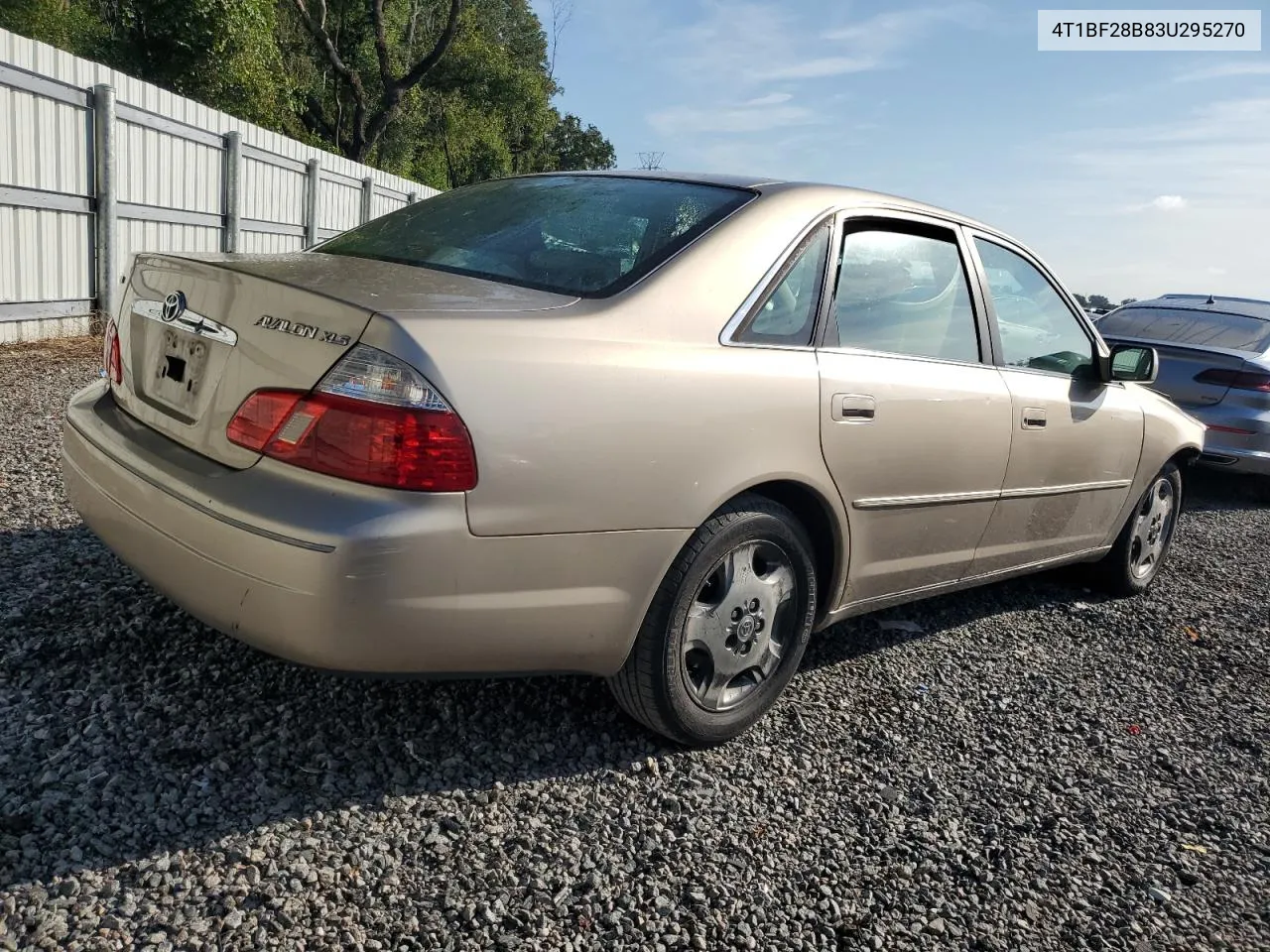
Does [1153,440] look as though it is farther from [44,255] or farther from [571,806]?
[44,255]

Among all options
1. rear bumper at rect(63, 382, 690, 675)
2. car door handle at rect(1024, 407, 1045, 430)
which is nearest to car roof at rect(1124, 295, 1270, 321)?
car door handle at rect(1024, 407, 1045, 430)

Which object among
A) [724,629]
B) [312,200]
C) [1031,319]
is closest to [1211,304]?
[1031,319]

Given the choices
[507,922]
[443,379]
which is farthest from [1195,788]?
[443,379]

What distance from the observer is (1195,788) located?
309 centimetres

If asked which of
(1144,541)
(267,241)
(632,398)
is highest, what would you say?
(267,241)

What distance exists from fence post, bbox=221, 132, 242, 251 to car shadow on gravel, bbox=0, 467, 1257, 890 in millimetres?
8410

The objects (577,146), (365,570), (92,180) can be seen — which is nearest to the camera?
(365,570)

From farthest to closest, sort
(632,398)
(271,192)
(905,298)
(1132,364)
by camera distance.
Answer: (271,192)
(1132,364)
(905,298)
(632,398)

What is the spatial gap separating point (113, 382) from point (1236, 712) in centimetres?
387

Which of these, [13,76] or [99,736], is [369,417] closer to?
[99,736]

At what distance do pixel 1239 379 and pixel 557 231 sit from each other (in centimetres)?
651

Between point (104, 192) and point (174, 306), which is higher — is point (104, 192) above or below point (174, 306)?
above

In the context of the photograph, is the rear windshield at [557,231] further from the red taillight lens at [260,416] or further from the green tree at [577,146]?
the green tree at [577,146]

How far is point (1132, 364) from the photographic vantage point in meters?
4.23
